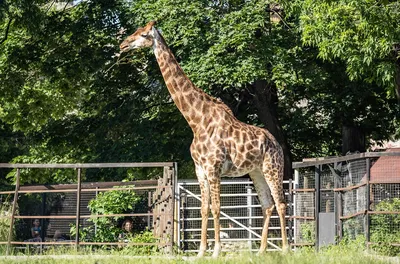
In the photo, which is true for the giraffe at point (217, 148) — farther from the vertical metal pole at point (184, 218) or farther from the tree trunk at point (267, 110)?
the tree trunk at point (267, 110)

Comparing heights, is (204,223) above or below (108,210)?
below

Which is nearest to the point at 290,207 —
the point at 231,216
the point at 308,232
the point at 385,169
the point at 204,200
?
the point at 308,232

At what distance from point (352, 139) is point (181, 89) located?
1338 cm

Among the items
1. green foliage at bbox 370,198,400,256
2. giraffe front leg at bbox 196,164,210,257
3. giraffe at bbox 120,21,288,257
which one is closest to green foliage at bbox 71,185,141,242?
giraffe at bbox 120,21,288,257

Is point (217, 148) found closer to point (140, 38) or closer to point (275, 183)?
point (275, 183)

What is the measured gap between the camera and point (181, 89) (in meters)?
16.5

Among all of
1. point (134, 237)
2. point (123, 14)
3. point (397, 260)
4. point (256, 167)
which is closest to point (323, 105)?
point (123, 14)

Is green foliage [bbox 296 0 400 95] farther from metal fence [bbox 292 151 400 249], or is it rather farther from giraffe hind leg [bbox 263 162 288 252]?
giraffe hind leg [bbox 263 162 288 252]

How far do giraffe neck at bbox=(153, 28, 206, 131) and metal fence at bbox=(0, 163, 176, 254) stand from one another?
2.36 m

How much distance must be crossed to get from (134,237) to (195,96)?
173 inches

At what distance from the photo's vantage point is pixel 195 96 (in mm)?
16359

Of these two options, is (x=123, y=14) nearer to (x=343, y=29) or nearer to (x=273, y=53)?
(x=273, y=53)

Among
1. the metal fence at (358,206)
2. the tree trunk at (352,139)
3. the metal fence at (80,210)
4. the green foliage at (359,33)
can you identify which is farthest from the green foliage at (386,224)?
the tree trunk at (352,139)

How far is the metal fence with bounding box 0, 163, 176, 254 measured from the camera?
1848cm
